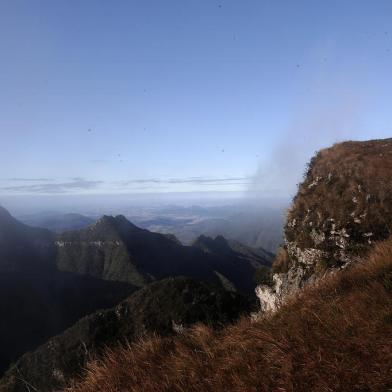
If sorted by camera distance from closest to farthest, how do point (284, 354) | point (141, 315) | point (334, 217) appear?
1. point (284, 354)
2. point (334, 217)
3. point (141, 315)

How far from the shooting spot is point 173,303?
12756cm

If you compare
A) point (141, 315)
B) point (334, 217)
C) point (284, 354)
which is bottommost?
point (141, 315)

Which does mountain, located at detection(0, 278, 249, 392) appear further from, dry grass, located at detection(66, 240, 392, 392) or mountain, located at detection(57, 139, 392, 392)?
dry grass, located at detection(66, 240, 392, 392)

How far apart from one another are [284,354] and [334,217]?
58.5 ft

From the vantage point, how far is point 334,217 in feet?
71.0

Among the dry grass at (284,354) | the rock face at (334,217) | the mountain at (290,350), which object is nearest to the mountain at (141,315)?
the rock face at (334,217)

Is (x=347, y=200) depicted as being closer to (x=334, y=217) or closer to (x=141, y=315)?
(x=334, y=217)

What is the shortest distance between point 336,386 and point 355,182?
1957 centimetres

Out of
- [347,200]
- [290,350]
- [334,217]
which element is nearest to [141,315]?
[334,217]

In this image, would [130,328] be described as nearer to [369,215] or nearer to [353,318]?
[369,215]

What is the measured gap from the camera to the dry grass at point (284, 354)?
4516mm

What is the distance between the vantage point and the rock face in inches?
779

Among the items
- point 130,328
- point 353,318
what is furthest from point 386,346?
point 130,328

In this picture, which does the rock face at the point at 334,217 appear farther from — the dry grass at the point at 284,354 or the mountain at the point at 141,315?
the mountain at the point at 141,315
